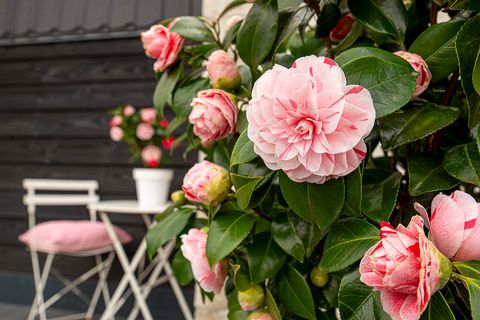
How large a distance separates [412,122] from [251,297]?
0.97ft

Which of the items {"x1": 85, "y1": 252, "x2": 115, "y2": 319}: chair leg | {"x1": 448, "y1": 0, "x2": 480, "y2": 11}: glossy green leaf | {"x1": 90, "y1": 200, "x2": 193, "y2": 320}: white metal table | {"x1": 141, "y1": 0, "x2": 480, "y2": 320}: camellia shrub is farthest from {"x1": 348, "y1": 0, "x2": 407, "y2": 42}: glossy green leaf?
{"x1": 85, "y1": 252, "x2": 115, "y2": 319}: chair leg

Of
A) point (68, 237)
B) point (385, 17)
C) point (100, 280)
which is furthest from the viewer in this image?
point (100, 280)

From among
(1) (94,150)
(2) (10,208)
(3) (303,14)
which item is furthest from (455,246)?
(2) (10,208)

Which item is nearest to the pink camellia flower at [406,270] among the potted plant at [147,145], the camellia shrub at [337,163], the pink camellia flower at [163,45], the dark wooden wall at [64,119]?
the camellia shrub at [337,163]

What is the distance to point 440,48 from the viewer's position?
533 mm

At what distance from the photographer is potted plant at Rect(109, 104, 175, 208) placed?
214cm

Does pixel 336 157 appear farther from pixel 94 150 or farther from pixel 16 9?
pixel 16 9

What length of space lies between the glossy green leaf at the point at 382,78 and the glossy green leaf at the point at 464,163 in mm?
98

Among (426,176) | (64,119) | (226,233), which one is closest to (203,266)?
(226,233)

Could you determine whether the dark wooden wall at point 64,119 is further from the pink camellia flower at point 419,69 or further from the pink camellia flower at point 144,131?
the pink camellia flower at point 419,69

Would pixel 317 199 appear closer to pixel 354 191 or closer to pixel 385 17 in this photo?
pixel 354 191

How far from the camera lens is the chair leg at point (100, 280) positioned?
8.34 ft

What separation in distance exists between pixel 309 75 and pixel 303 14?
215 mm

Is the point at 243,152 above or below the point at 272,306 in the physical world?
above
